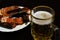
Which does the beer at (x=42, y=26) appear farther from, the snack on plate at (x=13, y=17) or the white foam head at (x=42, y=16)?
the snack on plate at (x=13, y=17)

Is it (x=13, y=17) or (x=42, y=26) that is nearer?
(x=42, y=26)

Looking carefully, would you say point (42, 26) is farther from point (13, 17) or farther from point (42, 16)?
point (13, 17)

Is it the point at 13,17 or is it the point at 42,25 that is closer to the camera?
the point at 42,25

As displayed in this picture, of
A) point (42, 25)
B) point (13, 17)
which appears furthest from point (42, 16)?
point (13, 17)

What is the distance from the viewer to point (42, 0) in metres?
1.36

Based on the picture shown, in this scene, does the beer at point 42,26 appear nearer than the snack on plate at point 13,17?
Yes

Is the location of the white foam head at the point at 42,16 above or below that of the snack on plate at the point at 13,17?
above

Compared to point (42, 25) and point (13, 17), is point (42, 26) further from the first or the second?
point (13, 17)

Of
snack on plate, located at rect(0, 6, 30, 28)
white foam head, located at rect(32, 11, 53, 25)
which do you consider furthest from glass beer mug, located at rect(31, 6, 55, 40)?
snack on plate, located at rect(0, 6, 30, 28)

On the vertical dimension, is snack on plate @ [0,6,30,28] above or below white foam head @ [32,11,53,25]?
below

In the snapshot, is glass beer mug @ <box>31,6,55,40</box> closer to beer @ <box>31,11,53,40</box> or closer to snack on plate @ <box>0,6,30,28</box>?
beer @ <box>31,11,53,40</box>

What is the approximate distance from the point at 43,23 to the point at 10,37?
233mm

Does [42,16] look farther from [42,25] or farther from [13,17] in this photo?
[13,17]

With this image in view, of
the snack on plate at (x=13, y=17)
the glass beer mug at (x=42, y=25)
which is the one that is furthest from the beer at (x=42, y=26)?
the snack on plate at (x=13, y=17)
